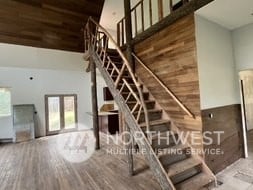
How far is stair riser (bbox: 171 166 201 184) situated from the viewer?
2605 mm

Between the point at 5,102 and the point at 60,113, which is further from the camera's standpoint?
the point at 60,113

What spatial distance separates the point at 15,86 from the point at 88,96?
3.05m

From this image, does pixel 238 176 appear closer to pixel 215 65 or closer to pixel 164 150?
pixel 164 150

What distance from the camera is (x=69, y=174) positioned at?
10.9ft

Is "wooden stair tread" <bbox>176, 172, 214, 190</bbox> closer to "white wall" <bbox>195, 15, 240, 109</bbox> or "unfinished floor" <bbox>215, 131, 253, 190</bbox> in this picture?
"unfinished floor" <bbox>215, 131, 253, 190</bbox>

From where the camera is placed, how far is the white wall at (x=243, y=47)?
358 cm

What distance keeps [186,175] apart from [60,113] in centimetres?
646

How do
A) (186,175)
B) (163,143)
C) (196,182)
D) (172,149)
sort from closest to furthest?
(196,182) < (186,175) < (172,149) < (163,143)

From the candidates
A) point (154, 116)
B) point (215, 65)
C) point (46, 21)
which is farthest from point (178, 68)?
point (46, 21)

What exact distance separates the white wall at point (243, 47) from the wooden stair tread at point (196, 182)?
2420 mm

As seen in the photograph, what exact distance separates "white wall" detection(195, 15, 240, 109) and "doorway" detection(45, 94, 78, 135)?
6341 mm

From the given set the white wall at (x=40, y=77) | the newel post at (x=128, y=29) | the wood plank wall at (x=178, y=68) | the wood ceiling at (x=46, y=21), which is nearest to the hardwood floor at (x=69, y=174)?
the wood plank wall at (x=178, y=68)

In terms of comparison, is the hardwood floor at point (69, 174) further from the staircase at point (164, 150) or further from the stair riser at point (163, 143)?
the stair riser at point (163, 143)

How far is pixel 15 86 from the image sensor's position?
266 inches
